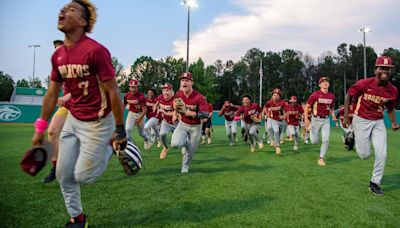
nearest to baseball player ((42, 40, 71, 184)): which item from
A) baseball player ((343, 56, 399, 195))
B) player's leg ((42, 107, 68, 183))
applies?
player's leg ((42, 107, 68, 183))

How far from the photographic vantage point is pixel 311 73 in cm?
8675

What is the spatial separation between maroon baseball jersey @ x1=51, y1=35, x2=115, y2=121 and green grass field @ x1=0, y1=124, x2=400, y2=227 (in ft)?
4.81

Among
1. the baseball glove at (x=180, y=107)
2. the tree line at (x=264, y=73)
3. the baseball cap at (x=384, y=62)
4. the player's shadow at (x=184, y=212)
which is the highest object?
the tree line at (x=264, y=73)

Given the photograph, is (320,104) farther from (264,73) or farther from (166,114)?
(264,73)

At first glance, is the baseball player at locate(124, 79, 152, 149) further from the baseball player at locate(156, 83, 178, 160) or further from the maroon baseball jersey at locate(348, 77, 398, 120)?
the maroon baseball jersey at locate(348, 77, 398, 120)

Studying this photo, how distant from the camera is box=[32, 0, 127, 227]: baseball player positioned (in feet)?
11.3

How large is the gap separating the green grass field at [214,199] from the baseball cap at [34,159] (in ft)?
→ 3.31

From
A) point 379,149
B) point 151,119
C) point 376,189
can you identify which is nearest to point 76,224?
point 376,189

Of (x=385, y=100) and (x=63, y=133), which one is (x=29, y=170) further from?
(x=385, y=100)

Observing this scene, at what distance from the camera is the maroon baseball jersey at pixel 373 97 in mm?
6207

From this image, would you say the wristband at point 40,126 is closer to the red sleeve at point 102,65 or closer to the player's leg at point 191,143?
the red sleeve at point 102,65

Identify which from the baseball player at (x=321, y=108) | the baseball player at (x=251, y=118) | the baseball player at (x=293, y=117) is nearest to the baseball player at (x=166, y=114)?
the baseball player at (x=251, y=118)

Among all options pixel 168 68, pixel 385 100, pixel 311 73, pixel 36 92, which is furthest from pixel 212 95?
pixel 385 100

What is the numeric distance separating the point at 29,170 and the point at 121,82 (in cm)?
9960
